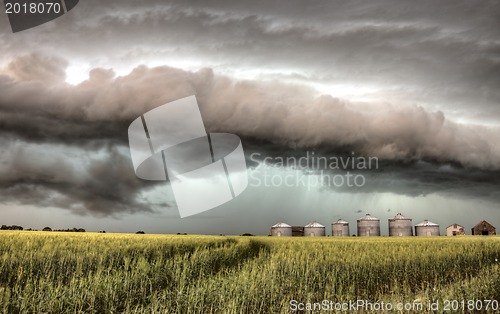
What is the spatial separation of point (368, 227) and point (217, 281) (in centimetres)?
5657

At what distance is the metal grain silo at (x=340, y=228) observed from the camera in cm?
6538

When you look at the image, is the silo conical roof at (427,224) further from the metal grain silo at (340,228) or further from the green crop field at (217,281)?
the green crop field at (217,281)

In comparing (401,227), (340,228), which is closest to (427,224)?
(401,227)

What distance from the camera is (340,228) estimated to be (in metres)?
65.8

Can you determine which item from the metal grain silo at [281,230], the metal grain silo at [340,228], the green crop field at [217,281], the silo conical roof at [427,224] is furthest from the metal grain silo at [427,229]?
the green crop field at [217,281]

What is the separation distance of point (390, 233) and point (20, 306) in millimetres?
63374

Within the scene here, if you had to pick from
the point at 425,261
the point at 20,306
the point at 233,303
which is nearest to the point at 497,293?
the point at 425,261

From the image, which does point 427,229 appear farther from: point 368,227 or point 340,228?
point 340,228

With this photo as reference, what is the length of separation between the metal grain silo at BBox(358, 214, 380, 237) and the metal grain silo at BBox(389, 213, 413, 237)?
95.6 inches

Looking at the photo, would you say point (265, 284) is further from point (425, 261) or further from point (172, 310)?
point (425, 261)

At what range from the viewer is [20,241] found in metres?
18.2

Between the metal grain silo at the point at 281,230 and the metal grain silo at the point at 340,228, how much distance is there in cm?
713

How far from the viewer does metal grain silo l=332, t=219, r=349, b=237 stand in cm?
6538

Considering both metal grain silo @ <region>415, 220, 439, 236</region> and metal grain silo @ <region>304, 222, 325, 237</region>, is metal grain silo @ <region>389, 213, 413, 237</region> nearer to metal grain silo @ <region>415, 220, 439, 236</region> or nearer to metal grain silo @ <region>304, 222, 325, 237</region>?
metal grain silo @ <region>415, 220, 439, 236</region>
